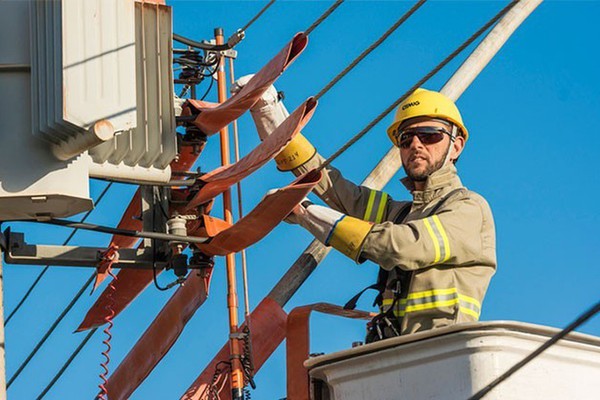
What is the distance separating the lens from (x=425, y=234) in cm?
919

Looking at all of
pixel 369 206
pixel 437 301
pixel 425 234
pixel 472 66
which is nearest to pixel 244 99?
pixel 369 206

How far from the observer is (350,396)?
8.70 meters

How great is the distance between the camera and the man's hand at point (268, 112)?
422 inches

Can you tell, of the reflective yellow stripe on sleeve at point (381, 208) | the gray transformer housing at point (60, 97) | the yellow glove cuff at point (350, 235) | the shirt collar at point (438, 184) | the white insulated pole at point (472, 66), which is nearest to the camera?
the gray transformer housing at point (60, 97)

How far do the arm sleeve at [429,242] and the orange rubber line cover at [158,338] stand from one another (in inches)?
76.6

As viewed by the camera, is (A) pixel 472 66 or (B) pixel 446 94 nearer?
(B) pixel 446 94

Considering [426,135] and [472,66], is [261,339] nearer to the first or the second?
[426,135]

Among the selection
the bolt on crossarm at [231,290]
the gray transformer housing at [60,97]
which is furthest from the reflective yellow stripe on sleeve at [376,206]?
the gray transformer housing at [60,97]

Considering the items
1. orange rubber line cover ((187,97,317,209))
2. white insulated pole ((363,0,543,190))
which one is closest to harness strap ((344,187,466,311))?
orange rubber line cover ((187,97,317,209))

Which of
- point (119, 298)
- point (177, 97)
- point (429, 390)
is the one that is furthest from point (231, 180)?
point (429, 390)

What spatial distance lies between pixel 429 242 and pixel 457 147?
1.02m

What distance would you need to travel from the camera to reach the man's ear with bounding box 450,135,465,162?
9984 millimetres

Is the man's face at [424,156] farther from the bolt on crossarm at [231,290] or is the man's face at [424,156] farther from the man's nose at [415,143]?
the bolt on crossarm at [231,290]

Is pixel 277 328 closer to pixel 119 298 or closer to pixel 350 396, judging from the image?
pixel 119 298
